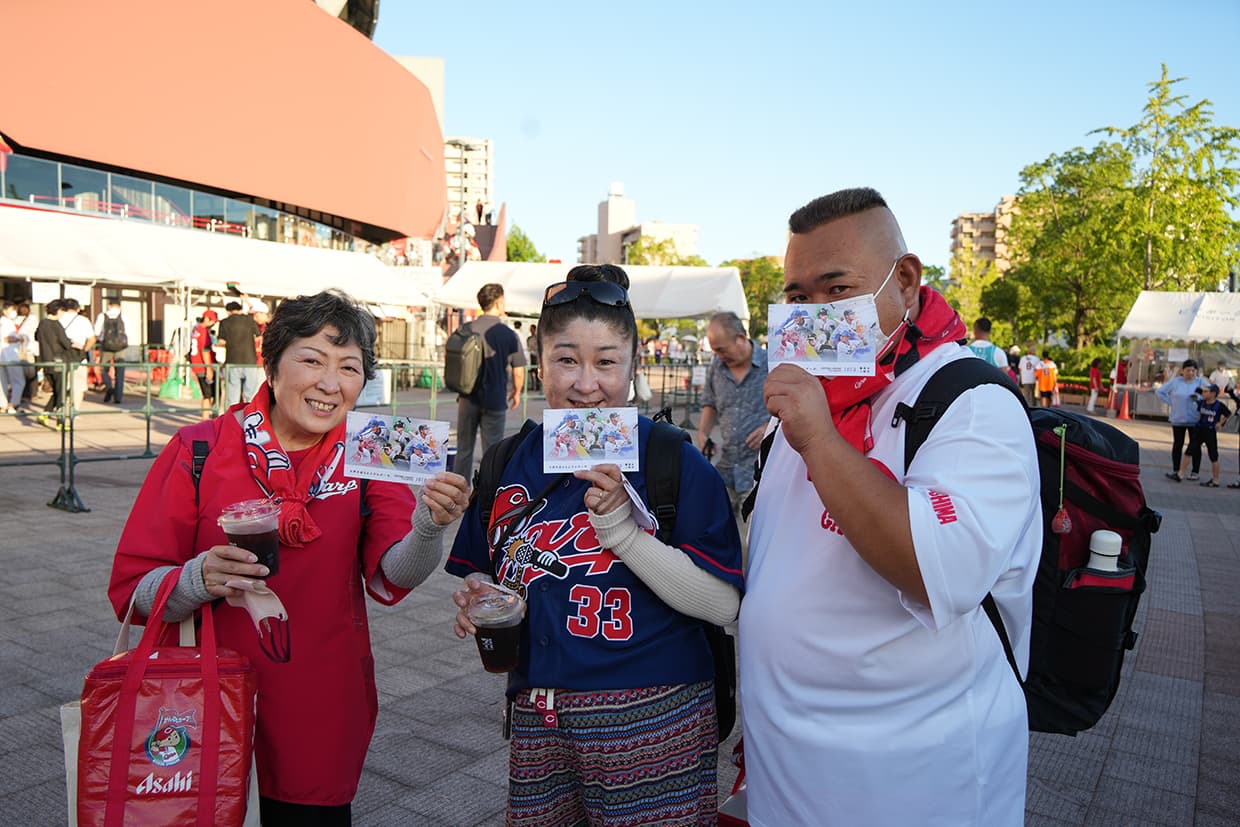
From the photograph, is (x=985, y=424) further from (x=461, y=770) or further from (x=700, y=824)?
(x=461, y=770)

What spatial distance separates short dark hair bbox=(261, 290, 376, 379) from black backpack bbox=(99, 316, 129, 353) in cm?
1965

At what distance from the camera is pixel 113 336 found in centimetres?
1914

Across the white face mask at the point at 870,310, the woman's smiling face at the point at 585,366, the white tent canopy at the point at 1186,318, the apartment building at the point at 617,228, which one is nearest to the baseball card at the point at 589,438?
the woman's smiling face at the point at 585,366

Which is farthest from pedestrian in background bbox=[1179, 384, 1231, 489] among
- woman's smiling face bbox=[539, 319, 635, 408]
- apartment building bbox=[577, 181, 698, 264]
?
apartment building bbox=[577, 181, 698, 264]

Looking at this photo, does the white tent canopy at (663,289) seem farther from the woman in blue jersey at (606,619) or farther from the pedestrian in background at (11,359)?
the woman in blue jersey at (606,619)

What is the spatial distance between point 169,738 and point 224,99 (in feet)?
92.0

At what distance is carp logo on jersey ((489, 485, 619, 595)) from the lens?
196 centimetres

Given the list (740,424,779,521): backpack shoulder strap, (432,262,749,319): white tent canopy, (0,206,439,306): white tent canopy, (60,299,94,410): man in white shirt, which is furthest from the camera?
(0,206,439,306): white tent canopy

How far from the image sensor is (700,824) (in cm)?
201

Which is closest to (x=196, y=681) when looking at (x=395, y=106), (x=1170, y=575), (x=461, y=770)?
(x=461, y=770)

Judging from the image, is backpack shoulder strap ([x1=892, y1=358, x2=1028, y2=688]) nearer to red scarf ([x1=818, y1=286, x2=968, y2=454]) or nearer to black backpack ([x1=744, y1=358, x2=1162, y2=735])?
red scarf ([x1=818, y1=286, x2=968, y2=454])

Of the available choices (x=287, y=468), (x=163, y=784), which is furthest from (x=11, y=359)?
(x=163, y=784)

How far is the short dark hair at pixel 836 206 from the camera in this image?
5.79ft

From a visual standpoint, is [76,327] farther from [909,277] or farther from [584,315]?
[909,277]
